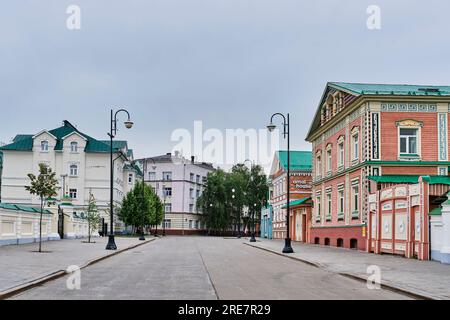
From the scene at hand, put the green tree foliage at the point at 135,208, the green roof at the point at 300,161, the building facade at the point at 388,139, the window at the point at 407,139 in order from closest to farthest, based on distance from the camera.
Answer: the building facade at the point at 388,139 < the window at the point at 407,139 < the green roof at the point at 300,161 < the green tree foliage at the point at 135,208

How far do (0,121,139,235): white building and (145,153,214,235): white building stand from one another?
23297mm

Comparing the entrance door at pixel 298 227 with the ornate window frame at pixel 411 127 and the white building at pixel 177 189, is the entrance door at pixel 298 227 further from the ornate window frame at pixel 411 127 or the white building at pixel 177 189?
the white building at pixel 177 189

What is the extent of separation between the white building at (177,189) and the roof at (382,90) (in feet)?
185

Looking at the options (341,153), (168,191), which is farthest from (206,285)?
(168,191)

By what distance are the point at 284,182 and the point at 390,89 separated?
29047 mm

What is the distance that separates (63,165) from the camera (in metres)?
73.6

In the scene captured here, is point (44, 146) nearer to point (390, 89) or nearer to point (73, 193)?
point (73, 193)

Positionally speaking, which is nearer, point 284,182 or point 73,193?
point 284,182

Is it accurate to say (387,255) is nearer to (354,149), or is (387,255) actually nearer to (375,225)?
(375,225)

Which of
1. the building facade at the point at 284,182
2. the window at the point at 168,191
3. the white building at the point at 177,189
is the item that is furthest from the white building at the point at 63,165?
the window at the point at 168,191

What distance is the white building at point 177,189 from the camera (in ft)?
323

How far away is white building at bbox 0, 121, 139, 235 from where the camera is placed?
240ft

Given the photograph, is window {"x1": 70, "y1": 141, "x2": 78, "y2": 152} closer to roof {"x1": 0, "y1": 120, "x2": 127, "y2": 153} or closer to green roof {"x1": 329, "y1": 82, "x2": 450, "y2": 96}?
roof {"x1": 0, "y1": 120, "x2": 127, "y2": 153}

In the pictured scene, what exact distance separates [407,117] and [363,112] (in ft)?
7.83
